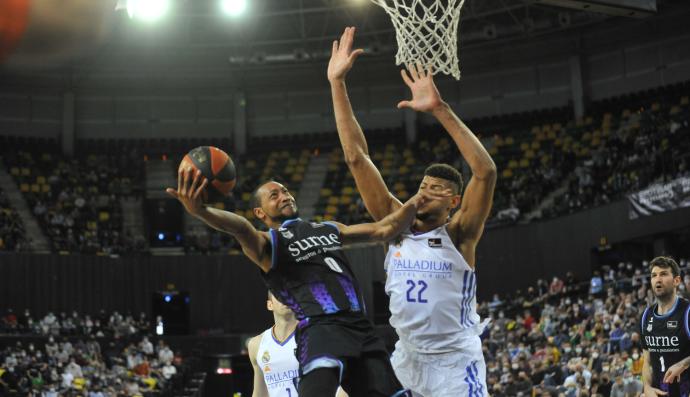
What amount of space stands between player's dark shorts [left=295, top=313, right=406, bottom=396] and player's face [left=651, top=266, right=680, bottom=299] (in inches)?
148

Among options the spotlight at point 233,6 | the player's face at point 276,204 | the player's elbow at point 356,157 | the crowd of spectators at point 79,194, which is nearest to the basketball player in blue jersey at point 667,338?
the player's elbow at point 356,157

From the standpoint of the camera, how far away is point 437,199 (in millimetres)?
6184

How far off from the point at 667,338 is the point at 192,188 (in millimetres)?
5151

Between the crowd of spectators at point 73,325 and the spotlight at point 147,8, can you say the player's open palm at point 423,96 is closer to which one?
the crowd of spectators at point 73,325

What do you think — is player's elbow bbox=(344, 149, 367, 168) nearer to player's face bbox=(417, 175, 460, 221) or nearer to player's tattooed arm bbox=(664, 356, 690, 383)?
player's face bbox=(417, 175, 460, 221)

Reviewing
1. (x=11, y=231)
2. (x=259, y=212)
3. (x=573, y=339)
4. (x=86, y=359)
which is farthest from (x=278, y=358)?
(x=11, y=231)

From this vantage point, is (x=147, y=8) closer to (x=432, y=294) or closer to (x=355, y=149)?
(x=355, y=149)

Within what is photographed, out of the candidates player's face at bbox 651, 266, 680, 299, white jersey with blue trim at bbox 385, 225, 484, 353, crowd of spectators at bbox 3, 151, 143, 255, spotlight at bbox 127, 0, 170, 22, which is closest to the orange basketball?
white jersey with blue trim at bbox 385, 225, 484, 353

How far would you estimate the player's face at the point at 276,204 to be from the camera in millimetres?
6000

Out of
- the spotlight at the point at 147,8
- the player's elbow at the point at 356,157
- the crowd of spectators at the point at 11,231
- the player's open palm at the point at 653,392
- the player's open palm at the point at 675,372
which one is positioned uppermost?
the spotlight at the point at 147,8

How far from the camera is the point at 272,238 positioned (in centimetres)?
579

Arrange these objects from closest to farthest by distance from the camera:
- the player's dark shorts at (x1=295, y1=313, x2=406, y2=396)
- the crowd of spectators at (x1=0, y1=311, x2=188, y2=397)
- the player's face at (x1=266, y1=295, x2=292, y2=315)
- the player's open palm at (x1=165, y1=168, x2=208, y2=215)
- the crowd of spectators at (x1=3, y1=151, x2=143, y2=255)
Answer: the player's open palm at (x1=165, y1=168, x2=208, y2=215), the player's dark shorts at (x1=295, y1=313, x2=406, y2=396), the player's face at (x1=266, y1=295, x2=292, y2=315), the crowd of spectators at (x1=0, y1=311, x2=188, y2=397), the crowd of spectators at (x1=3, y1=151, x2=143, y2=255)

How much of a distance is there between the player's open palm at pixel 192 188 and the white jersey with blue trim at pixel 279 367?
10.3 ft

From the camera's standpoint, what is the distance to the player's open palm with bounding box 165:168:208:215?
17.3 ft
